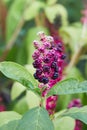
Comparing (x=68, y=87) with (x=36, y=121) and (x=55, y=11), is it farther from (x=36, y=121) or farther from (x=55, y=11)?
(x=55, y=11)

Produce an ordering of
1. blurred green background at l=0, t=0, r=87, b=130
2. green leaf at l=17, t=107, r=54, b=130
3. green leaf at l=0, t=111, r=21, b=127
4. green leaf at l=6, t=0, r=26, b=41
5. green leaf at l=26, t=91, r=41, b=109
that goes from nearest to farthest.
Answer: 1. green leaf at l=17, t=107, r=54, b=130
2. green leaf at l=0, t=111, r=21, b=127
3. green leaf at l=26, t=91, r=41, b=109
4. blurred green background at l=0, t=0, r=87, b=130
5. green leaf at l=6, t=0, r=26, b=41

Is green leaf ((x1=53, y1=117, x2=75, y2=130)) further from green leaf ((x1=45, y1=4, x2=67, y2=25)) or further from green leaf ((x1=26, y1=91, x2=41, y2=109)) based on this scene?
→ green leaf ((x1=45, y1=4, x2=67, y2=25))

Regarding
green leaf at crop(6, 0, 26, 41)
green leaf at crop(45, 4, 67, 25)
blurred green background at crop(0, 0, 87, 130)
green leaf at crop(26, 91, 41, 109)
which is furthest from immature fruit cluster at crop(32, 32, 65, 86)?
green leaf at crop(6, 0, 26, 41)

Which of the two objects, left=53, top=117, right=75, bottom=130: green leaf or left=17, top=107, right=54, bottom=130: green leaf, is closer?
left=17, top=107, right=54, bottom=130: green leaf

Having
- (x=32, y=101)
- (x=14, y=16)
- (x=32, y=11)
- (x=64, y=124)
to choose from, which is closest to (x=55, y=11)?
(x=32, y=11)

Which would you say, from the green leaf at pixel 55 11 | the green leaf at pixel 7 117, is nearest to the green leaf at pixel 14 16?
the green leaf at pixel 55 11

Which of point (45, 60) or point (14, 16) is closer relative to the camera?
point (45, 60)

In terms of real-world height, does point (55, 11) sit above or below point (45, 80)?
above
